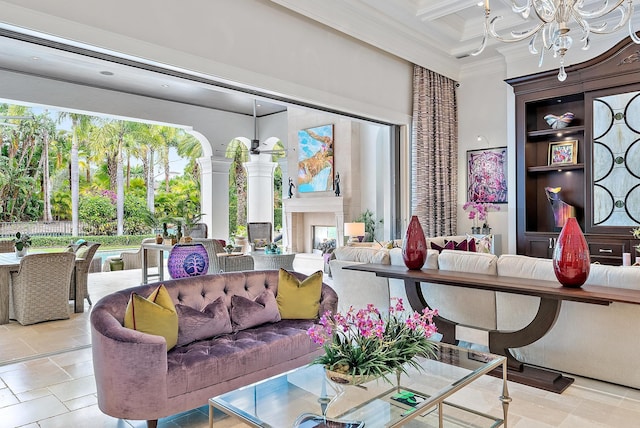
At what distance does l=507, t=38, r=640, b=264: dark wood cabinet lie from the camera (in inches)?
196

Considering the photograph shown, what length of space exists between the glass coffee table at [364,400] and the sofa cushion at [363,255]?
1823mm

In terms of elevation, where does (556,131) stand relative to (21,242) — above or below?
above

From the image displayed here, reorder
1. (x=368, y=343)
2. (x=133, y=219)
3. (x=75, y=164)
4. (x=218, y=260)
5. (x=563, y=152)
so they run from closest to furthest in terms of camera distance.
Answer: (x=368, y=343)
(x=563, y=152)
(x=218, y=260)
(x=75, y=164)
(x=133, y=219)

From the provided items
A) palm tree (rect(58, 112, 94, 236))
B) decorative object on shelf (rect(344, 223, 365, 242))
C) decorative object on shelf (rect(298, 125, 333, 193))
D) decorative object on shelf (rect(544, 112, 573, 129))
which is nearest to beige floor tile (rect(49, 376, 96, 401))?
decorative object on shelf (rect(344, 223, 365, 242))

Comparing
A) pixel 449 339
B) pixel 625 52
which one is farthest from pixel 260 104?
pixel 449 339

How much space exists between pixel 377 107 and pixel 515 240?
2.59 metres

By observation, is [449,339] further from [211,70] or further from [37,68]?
[37,68]

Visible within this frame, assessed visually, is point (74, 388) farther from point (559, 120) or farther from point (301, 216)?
point (301, 216)

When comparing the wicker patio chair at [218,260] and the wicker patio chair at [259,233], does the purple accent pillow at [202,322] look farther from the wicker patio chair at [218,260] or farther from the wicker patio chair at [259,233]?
the wicker patio chair at [259,233]

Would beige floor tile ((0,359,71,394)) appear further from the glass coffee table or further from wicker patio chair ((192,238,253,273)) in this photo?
wicker patio chair ((192,238,253,273))

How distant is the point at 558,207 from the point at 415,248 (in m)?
2.91

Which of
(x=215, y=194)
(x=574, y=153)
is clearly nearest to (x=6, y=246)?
(x=215, y=194)

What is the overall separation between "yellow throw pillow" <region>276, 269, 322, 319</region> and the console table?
0.70m

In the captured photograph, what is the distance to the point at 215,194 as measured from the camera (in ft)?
33.0
